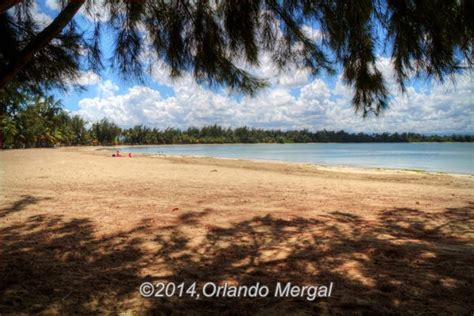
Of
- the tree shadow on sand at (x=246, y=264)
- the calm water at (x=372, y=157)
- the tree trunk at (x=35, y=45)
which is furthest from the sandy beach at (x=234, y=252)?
the calm water at (x=372, y=157)

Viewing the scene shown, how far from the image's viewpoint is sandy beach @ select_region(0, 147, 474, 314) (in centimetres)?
217

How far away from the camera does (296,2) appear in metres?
2.65

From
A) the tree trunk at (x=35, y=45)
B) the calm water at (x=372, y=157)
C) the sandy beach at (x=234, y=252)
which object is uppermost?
the tree trunk at (x=35, y=45)

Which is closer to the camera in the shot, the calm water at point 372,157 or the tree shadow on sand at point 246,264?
the tree shadow on sand at point 246,264

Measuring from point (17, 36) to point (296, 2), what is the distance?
2566mm

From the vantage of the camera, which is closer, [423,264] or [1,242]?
[423,264]

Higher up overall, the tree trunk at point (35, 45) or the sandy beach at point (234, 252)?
the tree trunk at point (35, 45)

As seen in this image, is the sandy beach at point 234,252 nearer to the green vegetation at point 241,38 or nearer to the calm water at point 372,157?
the green vegetation at point 241,38

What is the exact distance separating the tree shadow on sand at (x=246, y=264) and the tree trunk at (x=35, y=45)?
4.99 ft

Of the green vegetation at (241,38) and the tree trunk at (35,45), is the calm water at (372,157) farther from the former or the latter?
the tree trunk at (35,45)

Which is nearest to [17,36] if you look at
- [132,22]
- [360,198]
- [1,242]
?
[132,22]

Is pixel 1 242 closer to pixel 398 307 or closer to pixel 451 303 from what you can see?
pixel 398 307

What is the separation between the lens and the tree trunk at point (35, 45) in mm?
2146

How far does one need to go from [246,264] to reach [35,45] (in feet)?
7.92
